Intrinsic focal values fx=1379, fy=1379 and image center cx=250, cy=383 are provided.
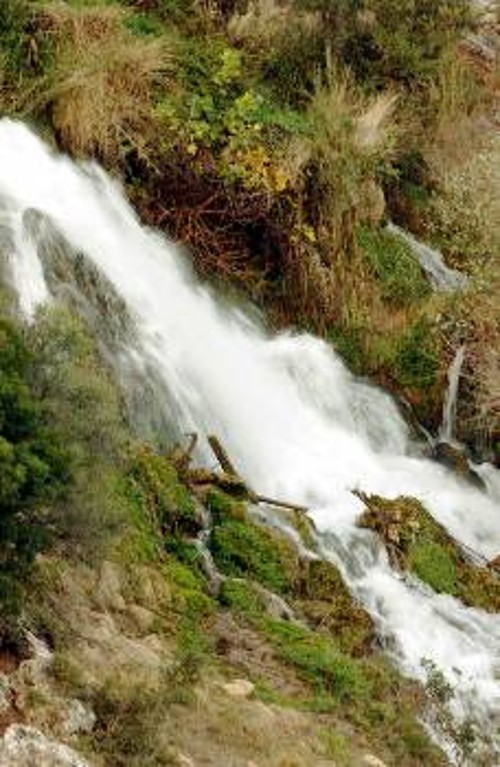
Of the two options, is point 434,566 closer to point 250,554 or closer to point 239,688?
point 250,554

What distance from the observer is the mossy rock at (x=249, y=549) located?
9344 mm

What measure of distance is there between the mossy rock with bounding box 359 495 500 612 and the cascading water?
0.48 feet

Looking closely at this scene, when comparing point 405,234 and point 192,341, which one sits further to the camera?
point 405,234

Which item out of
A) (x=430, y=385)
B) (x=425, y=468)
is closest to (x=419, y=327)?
(x=430, y=385)

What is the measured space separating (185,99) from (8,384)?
30.3 ft

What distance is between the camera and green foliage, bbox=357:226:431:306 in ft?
50.5

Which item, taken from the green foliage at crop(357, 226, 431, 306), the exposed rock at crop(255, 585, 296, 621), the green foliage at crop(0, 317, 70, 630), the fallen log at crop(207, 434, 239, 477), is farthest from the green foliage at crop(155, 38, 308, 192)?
the green foliage at crop(0, 317, 70, 630)

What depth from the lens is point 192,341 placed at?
481 inches

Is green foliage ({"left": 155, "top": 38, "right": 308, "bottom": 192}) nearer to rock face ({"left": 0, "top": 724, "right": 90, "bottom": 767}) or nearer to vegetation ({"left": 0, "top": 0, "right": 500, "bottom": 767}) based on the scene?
vegetation ({"left": 0, "top": 0, "right": 500, "bottom": 767})

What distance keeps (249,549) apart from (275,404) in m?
3.58

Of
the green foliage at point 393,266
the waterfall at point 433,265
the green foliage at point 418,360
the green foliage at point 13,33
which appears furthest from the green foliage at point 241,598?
the waterfall at point 433,265

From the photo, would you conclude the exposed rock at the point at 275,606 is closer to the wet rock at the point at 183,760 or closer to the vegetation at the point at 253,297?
the vegetation at the point at 253,297

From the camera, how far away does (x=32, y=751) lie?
5.45m

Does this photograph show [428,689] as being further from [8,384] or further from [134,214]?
[134,214]
